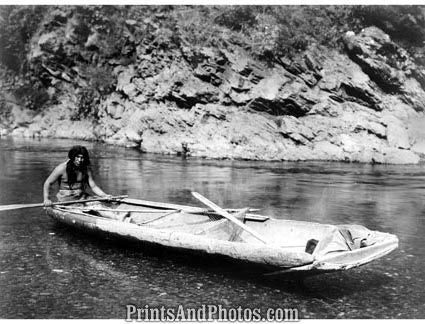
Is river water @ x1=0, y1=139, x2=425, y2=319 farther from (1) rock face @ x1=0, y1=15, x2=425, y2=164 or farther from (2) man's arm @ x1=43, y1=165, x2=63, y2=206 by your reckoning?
(1) rock face @ x1=0, y1=15, x2=425, y2=164

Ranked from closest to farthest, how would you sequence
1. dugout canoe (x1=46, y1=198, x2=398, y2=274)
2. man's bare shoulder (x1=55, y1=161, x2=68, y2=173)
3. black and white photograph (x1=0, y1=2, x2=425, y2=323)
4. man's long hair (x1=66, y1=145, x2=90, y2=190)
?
dugout canoe (x1=46, y1=198, x2=398, y2=274) < black and white photograph (x1=0, y1=2, x2=425, y2=323) < man's long hair (x1=66, y1=145, x2=90, y2=190) < man's bare shoulder (x1=55, y1=161, x2=68, y2=173)

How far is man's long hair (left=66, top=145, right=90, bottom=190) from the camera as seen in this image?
8211mm

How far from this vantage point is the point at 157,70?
1077 inches

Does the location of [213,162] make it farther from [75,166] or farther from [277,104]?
[75,166]

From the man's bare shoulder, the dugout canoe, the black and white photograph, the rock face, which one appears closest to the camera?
the dugout canoe

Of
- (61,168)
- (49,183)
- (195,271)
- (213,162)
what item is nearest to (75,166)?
(61,168)

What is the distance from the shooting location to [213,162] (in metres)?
20.5

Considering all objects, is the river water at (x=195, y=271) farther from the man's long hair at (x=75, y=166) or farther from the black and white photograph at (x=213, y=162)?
the man's long hair at (x=75, y=166)

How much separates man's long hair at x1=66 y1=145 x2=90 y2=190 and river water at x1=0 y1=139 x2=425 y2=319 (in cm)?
93

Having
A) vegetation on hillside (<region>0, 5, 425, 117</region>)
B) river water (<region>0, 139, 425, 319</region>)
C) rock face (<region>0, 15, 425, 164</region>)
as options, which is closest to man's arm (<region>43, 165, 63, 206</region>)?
river water (<region>0, 139, 425, 319</region>)

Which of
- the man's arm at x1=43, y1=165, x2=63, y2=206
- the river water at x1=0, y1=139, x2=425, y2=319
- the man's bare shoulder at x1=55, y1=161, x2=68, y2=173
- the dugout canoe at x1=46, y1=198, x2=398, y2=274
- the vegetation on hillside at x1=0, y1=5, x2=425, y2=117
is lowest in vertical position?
the river water at x1=0, y1=139, x2=425, y2=319

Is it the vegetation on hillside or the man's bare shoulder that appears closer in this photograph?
the man's bare shoulder

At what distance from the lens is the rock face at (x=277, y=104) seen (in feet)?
74.1

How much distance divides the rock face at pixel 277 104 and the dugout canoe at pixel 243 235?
45.8 feet
